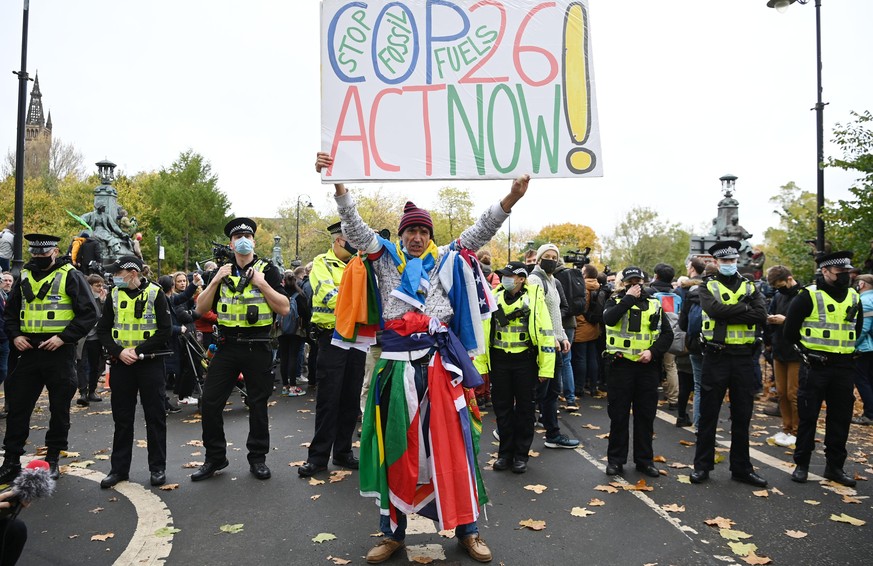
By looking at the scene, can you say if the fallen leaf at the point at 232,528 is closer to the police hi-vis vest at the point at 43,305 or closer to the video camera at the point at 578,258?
the police hi-vis vest at the point at 43,305

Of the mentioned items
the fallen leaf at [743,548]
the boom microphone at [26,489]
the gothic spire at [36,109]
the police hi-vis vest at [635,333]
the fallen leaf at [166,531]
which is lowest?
the fallen leaf at [743,548]

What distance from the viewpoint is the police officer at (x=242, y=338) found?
237 inches

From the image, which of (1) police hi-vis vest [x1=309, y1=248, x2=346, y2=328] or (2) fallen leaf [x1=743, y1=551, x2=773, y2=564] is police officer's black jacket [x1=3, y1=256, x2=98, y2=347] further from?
(2) fallen leaf [x1=743, y1=551, x2=773, y2=564]

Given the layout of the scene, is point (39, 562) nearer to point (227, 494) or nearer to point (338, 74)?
point (227, 494)

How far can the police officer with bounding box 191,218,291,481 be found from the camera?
19.7 ft

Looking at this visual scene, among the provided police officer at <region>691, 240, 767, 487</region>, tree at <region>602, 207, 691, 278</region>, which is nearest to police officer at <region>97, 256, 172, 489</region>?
police officer at <region>691, 240, 767, 487</region>

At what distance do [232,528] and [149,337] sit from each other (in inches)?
88.9

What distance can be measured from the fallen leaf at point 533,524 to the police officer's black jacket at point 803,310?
135 inches

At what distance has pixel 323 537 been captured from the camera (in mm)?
4559

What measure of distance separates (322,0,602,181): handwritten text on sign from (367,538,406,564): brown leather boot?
7.94 ft

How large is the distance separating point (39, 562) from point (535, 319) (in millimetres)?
4596

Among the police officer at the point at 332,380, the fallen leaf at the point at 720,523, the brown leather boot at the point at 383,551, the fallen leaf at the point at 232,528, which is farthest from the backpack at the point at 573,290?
the fallen leaf at the point at 232,528

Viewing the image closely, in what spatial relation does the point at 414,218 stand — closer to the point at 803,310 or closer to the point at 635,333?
the point at 635,333

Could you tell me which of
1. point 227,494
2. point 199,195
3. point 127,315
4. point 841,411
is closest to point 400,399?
point 227,494
